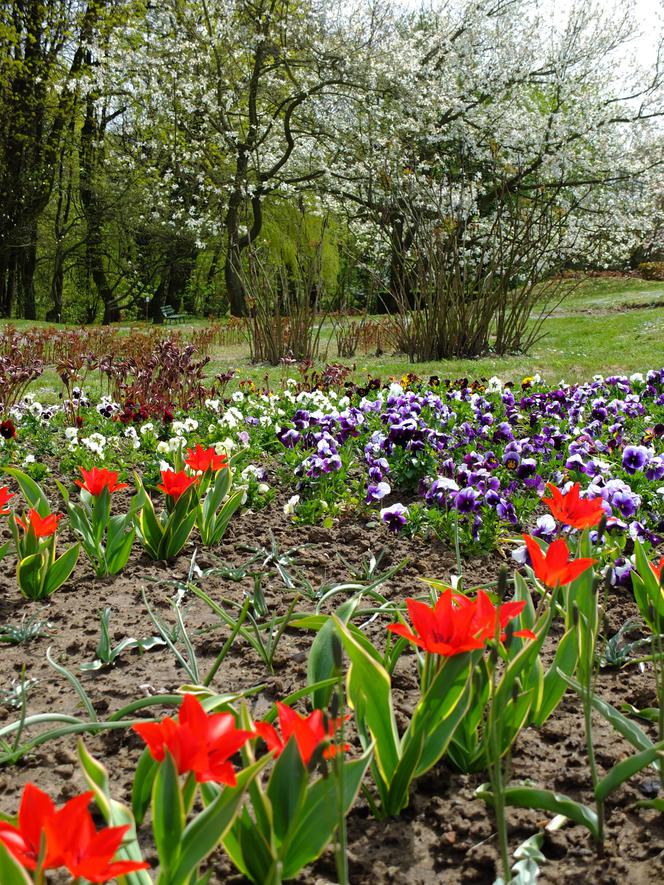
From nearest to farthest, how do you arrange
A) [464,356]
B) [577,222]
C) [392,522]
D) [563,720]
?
[563,720], [392,522], [464,356], [577,222]

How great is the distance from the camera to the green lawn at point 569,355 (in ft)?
27.8

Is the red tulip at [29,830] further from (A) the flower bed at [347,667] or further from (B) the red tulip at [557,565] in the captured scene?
(B) the red tulip at [557,565]

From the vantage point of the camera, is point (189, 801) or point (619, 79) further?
point (619, 79)

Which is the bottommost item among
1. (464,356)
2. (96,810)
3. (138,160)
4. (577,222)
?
(96,810)

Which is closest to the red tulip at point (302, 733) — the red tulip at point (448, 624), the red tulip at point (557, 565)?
the red tulip at point (448, 624)

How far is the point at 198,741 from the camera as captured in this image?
0.89 metres

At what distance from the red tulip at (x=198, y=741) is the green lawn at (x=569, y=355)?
729 centimetres

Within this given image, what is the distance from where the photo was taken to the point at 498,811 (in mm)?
1011

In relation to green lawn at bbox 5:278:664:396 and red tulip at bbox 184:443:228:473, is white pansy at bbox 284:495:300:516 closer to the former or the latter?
red tulip at bbox 184:443:228:473

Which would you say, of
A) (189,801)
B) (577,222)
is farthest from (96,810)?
(577,222)

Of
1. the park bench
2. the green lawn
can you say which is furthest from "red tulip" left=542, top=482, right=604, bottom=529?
the park bench

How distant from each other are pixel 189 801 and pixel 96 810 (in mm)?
494

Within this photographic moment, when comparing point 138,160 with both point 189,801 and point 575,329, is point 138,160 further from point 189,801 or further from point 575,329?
point 189,801

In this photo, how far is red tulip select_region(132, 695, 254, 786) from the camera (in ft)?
2.89
